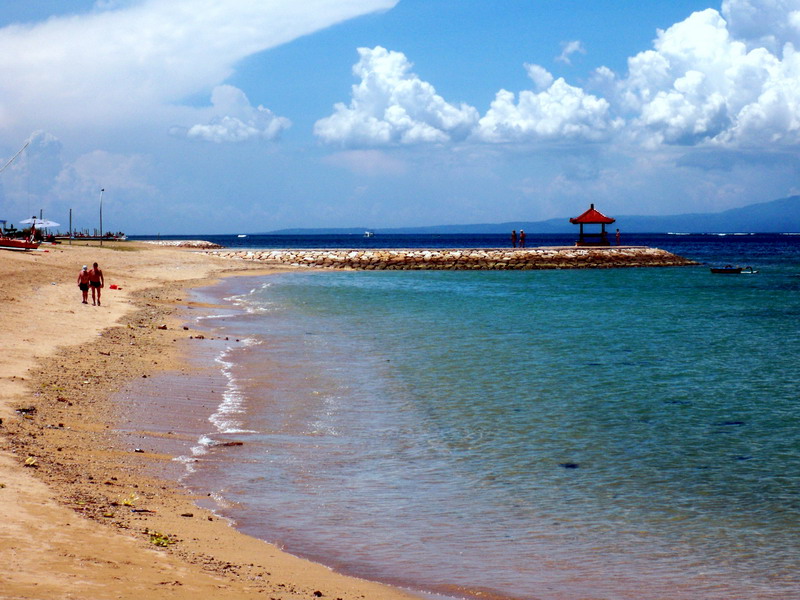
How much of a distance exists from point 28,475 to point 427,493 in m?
4.58

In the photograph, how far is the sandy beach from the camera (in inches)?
234

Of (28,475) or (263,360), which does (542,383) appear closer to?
(263,360)

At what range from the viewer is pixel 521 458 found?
1153cm

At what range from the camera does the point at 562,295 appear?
45.1 metres

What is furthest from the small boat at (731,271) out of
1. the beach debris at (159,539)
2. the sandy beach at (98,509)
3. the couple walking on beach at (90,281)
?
the beach debris at (159,539)

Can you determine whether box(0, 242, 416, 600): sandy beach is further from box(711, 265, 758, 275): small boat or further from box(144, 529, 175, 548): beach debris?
box(711, 265, 758, 275): small boat

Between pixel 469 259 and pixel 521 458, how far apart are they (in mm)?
66411

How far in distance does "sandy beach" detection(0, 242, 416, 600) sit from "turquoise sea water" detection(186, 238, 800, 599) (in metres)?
0.62

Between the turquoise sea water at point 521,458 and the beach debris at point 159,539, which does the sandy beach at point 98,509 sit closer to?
the beach debris at point 159,539

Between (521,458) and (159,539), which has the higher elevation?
(159,539)

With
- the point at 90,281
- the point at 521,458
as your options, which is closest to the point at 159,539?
the point at 521,458

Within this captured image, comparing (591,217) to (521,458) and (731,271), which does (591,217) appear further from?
(521,458)

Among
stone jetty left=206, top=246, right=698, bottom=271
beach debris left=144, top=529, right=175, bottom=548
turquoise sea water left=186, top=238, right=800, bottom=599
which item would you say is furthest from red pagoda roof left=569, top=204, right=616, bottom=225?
beach debris left=144, top=529, right=175, bottom=548

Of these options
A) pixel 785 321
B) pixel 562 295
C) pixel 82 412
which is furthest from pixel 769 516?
pixel 562 295
